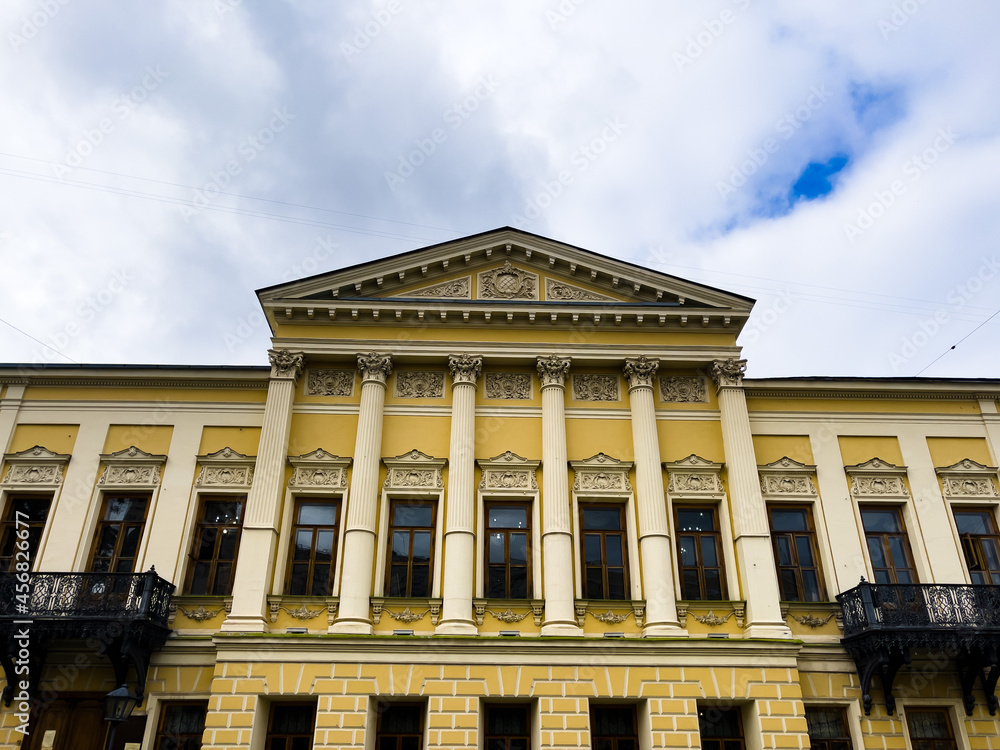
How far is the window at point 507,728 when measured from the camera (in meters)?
15.0

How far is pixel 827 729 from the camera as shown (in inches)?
612

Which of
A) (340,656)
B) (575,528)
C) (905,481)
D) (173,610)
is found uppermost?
(905,481)

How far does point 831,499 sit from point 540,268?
9.07m

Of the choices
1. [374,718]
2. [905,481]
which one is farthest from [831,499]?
[374,718]

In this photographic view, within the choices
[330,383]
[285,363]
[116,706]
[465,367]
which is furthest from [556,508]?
[116,706]

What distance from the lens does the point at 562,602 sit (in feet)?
51.5

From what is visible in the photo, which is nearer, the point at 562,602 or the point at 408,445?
the point at 562,602

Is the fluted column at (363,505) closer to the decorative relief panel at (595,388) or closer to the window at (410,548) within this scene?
the window at (410,548)

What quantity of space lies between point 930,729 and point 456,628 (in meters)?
10.1

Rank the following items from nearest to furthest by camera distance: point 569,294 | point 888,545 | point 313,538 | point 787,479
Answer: point 313,538, point 888,545, point 787,479, point 569,294

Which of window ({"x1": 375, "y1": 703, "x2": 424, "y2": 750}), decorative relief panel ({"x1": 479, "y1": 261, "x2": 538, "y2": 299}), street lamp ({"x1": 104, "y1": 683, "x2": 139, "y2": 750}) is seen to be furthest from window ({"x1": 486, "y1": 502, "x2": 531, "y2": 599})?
street lamp ({"x1": 104, "y1": 683, "x2": 139, "y2": 750})

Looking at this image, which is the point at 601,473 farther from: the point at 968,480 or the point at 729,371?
the point at 968,480

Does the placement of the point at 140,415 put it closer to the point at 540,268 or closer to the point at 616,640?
the point at 540,268

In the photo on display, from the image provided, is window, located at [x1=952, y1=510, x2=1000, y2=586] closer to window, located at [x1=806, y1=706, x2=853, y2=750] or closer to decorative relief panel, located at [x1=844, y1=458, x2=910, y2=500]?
decorative relief panel, located at [x1=844, y1=458, x2=910, y2=500]
